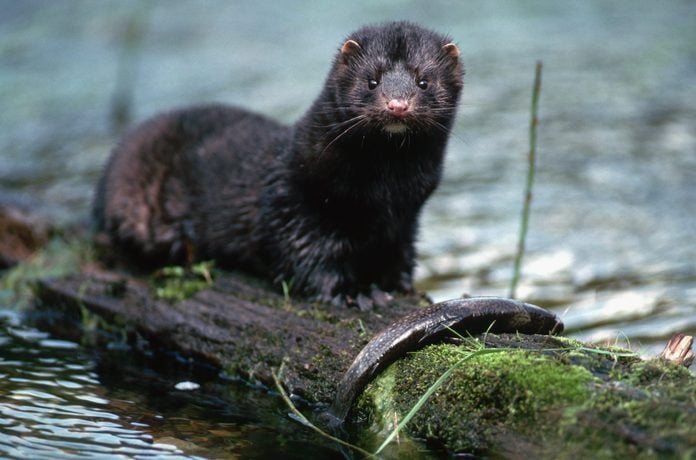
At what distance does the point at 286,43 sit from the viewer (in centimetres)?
1916

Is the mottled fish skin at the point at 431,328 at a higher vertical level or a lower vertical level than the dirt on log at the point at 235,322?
higher

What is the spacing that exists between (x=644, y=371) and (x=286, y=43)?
1544 cm

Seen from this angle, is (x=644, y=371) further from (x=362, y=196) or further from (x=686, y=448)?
(x=362, y=196)

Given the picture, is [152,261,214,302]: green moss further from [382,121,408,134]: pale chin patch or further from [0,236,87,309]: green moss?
[382,121,408,134]: pale chin patch

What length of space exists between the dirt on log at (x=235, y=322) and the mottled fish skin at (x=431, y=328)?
0.33 meters

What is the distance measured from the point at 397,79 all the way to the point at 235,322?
197 cm

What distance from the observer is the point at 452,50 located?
6.50 meters

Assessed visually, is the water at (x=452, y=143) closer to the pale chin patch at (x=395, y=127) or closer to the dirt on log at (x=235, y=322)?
the dirt on log at (x=235, y=322)

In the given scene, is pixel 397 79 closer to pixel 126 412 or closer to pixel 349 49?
pixel 349 49

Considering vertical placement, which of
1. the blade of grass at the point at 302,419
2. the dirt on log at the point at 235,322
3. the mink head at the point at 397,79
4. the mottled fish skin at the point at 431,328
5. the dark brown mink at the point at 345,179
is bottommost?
the blade of grass at the point at 302,419

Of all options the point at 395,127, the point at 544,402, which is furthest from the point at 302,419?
the point at 395,127

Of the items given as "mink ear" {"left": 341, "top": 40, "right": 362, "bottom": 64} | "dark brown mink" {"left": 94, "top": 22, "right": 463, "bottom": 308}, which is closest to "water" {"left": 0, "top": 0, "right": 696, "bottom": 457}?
"dark brown mink" {"left": 94, "top": 22, "right": 463, "bottom": 308}

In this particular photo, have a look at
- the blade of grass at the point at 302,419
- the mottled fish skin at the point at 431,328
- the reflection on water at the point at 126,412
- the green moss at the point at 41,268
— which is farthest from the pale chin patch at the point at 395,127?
the green moss at the point at 41,268

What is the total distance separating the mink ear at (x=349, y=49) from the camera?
20.9 feet
